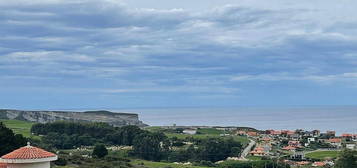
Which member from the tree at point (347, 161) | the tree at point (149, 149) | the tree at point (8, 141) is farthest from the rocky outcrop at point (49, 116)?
the tree at point (347, 161)

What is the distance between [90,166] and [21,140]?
18.3 ft

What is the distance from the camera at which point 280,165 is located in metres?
49.5

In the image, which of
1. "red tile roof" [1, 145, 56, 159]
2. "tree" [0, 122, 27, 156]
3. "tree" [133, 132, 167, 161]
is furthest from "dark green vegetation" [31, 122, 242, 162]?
"red tile roof" [1, 145, 56, 159]

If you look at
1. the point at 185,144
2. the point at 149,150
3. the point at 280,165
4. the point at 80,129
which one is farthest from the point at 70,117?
the point at 280,165

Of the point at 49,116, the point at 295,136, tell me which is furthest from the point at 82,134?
the point at 49,116

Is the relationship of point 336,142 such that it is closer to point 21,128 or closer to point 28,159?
point 21,128

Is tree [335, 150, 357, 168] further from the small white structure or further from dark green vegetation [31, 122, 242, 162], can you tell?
the small white structure

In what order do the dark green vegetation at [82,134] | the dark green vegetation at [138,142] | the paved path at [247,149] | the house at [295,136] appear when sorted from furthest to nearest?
the house at [295,136]
the dark green vegetation at [82,134]
the paved path at [247,149]
the dark green vegetation at [138,142]

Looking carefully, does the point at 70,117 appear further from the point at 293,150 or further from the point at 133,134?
the point at 293,150

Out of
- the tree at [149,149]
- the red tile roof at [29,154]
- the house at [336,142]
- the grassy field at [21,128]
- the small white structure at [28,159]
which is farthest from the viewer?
the house at [336,142]

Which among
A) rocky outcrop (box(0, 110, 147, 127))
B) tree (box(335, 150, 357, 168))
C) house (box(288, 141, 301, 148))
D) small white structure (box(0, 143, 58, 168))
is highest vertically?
rocky outcrop (box(0, 110, 147, 127))

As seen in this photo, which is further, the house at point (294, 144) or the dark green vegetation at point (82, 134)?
the house at point (294, 144)

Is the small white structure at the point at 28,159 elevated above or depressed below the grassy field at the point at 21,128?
above

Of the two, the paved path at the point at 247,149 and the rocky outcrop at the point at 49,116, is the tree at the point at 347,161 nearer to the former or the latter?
the paved path at the point at 247,149
